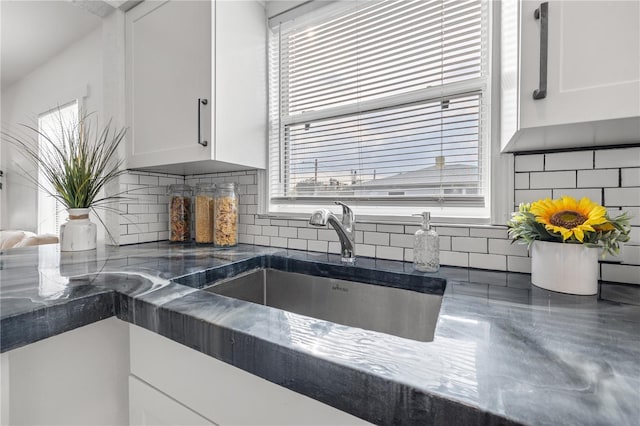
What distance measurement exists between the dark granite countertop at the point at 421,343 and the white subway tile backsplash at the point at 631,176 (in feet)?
1.03

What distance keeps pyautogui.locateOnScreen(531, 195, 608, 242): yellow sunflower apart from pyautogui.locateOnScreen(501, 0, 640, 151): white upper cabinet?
194 mm

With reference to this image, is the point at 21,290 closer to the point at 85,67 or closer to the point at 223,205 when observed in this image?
the point at 223,205

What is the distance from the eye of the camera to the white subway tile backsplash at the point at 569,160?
882mm

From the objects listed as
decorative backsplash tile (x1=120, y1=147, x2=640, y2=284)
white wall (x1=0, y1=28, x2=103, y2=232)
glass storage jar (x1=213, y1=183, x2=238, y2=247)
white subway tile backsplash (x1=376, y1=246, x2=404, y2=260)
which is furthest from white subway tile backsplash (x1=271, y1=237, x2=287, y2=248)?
white wall (x1=0, y1=28, x2=103, y2=232)

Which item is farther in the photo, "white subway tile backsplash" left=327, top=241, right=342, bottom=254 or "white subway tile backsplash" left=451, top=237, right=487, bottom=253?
"white subway tile backsplash" left=327, top=241, right=342, bottom=254

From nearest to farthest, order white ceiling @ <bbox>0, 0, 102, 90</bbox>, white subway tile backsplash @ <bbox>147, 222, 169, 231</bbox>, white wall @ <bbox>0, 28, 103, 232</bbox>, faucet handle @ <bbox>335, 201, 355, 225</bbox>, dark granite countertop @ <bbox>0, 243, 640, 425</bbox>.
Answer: dark granite countertop @ <bbox>0, 243, 640, 425</bbox>
faucet handle @ <bbox>335, 201, 355, 225</bbox>
white subway tile backsplash @ <bbox>147, 222, 169, 231</bbox>
white ceiling @ <bbox>0, 0, 102, 90</bbox>
white wall @ <bbox>0, 28, 103, 232</bbox>

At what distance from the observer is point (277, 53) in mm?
1521

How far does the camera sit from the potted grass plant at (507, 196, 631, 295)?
0.72 metres

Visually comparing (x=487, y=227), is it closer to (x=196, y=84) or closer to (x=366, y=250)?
(x=366, y=250)

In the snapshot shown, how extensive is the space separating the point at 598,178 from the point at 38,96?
4.68m

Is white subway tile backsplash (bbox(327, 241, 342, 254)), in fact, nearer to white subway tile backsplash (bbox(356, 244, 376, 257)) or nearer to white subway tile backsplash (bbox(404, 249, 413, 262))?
white subway tile backsplash (bbox(356, 244, 376, 257))

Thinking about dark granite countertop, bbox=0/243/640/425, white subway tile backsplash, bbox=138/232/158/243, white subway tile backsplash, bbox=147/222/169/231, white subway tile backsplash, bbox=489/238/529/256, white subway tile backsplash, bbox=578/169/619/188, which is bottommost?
dark granite countertop, bbox=0/243/640/425

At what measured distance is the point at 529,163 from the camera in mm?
963

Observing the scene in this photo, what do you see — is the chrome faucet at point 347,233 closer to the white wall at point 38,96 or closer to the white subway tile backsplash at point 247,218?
the white subway tile backsplash at point 247,218
